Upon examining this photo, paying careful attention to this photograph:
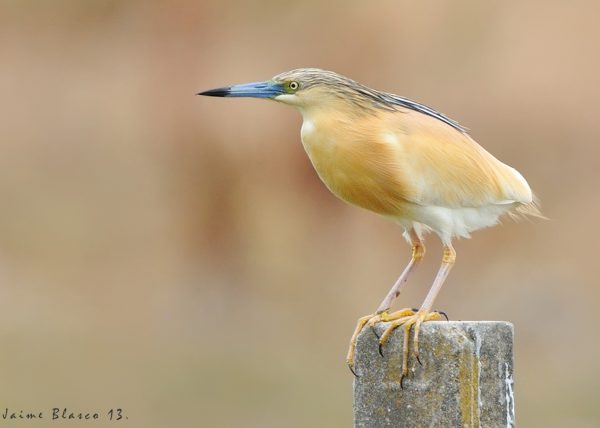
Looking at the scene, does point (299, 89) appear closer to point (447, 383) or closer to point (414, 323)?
point (414, 323)

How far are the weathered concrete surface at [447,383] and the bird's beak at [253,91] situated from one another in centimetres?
153

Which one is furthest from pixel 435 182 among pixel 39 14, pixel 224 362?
pixel 39 14

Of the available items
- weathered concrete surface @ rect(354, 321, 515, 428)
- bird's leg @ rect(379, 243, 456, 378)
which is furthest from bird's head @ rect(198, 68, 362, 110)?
weathered concrete surface @ rect(354, 321, 515, 428)

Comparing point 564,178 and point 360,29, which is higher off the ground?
point 360,29

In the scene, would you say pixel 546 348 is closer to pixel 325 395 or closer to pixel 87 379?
pixel 325 395

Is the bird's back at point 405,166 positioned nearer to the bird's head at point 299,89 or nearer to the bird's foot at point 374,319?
the bird's head at point 299,89

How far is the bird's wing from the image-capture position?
584 centimetres

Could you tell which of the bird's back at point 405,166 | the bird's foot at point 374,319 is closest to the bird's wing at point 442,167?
the bird's back at point 405,166

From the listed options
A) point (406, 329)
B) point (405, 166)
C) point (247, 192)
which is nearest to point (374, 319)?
point (406, 329)

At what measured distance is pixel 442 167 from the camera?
5.89 metres

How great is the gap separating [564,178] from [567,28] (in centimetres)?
170

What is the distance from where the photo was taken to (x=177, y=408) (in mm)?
13070

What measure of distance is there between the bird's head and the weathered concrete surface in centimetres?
146

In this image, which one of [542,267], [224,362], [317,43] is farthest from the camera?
[317,43]
